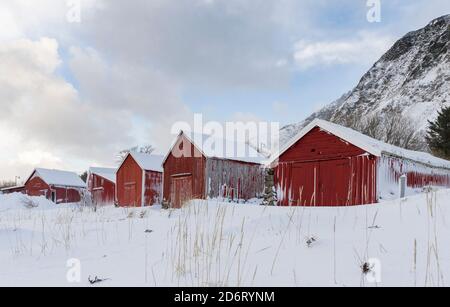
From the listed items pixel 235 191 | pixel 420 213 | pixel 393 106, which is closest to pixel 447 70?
pixel 393 106

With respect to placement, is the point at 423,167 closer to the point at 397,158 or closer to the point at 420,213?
the point at 397,158

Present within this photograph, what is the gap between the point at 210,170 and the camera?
20516 mm

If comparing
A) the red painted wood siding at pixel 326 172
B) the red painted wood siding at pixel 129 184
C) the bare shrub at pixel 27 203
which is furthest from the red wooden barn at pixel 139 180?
the red painted wood siding at pixel 326 172

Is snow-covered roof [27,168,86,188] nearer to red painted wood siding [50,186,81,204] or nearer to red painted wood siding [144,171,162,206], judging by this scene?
red painted wood siding [50,186,81,204]

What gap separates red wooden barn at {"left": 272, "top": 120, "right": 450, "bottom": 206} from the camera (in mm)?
12891

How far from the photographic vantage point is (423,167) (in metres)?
15.5

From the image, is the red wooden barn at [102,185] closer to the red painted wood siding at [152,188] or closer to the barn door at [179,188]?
the red painted wood siding at [152,188]

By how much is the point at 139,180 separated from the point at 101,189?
1134cm

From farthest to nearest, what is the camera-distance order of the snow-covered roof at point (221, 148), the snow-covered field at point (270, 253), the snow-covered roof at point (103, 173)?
the snow-covered roof at point (103, 173) < the snow-covered roof at point (221, 148) < the snow-covered field at point (270, 253)

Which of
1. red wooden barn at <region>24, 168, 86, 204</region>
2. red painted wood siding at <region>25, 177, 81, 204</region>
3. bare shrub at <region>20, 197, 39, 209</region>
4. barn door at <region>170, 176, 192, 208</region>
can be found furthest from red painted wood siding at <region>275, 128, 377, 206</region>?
red wooden barn at <region>24, 168, 86, 204</region>

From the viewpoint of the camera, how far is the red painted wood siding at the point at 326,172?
42.7 feet

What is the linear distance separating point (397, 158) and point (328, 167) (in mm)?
2377

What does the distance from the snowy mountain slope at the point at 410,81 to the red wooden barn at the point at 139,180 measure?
3157 centimetres
